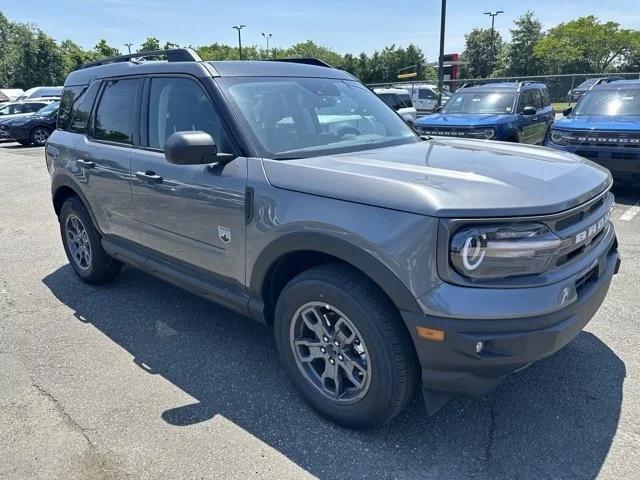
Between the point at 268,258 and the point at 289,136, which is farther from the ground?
the point at 289,136

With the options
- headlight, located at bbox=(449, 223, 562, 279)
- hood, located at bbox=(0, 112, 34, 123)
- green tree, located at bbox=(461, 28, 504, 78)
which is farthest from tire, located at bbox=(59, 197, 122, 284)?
green tree, located at bbox=(461, 28, 504, 78)

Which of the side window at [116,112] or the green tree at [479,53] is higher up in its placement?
the green tree at [479,53]

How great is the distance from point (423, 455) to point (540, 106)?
1028 centimetres

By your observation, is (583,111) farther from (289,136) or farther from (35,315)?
(35,315)

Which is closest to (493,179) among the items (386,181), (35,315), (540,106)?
(386,181)

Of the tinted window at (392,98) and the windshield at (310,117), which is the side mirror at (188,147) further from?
the tinted window at (392,98)

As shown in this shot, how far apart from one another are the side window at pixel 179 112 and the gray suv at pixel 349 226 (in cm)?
1

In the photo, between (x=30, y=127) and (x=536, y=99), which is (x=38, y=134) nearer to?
(x=30, y=127)

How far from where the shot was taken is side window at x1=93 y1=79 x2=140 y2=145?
3.75 m

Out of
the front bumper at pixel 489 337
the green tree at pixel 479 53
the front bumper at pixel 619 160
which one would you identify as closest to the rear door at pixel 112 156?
the front bumper at pixel 489 337

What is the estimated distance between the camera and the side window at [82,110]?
4.24 metres

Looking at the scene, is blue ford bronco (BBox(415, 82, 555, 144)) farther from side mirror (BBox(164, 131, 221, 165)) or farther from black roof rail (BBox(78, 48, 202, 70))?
side mirror (BBox(164, 131, 221, 165))

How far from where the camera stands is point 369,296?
7.55 ft

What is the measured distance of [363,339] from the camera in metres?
2.34
